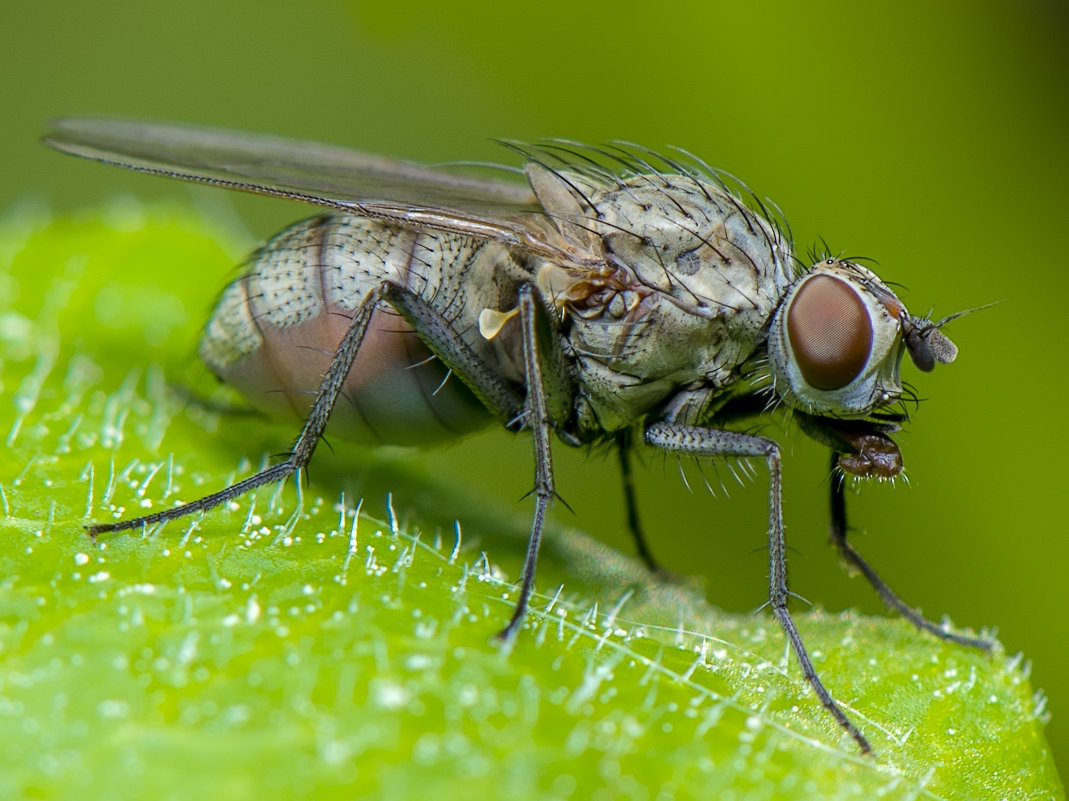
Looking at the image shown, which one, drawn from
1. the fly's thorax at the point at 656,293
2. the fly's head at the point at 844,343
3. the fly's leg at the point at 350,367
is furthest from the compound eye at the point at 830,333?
the fly's leg at the point at 350,367

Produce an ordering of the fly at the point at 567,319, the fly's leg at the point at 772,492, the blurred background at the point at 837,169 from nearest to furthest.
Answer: the fly's leg at the point at 772,492
the fly at the point at 567,319
the blurred background at the point at 837,169

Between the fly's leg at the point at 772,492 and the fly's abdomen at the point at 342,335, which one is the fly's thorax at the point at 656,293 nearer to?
the fly's leg at the point at 772,492

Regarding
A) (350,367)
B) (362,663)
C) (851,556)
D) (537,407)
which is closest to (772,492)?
(537,407)

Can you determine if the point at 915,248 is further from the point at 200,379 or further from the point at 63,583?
the point at 63,583

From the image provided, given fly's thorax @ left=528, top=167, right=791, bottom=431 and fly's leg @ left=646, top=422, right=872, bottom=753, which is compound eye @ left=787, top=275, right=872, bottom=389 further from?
fly's leg @ left=646, top=422, right=872, bottom=753

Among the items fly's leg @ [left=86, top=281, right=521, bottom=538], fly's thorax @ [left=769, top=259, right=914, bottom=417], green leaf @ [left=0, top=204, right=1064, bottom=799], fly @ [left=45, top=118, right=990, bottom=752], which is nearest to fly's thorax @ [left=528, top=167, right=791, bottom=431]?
fly @ [left=45, top=118, right=990, bottom=752]

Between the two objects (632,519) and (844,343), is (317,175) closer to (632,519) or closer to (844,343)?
(632,519)

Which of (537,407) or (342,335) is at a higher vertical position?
(537,407)
